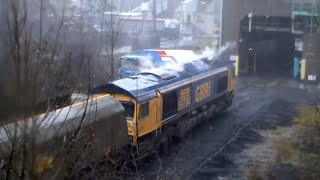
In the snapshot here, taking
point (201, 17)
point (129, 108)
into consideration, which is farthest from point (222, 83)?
point (201, 17)

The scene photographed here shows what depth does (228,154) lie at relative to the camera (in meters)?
12.8

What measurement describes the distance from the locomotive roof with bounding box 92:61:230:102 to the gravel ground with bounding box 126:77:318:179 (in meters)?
1.71

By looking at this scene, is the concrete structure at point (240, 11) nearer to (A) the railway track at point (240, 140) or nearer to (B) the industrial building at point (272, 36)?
(B) the industrial building at point (272, 36)

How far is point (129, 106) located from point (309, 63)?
17362mm

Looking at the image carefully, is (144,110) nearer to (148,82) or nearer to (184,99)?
(148,82)

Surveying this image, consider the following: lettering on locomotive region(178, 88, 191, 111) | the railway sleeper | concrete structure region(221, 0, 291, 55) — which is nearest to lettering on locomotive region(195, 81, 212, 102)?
lettering on locomotive region(178, 88, 191, 111)

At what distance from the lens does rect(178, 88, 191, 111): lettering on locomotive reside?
1368 cm

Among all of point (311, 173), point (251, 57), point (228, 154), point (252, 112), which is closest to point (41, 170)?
point (311, 173)

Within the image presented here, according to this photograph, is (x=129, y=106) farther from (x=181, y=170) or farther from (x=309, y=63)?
(x=309, y=63)

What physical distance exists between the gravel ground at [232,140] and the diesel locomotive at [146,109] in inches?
16.8

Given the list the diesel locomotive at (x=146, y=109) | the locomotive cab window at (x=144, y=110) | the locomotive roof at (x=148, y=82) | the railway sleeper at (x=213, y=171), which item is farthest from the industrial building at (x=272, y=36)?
the locomotive cab window at (x=144, y=110)

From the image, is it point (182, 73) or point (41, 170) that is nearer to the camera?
point (41, 170)

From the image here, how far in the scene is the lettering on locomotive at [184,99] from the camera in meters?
13.7

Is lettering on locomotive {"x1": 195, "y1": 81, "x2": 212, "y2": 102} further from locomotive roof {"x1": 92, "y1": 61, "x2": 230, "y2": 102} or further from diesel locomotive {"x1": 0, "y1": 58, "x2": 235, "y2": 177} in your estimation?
locomotive roof {"x1": 92, "y1": 61, "x2": 230, "y2": 102}
